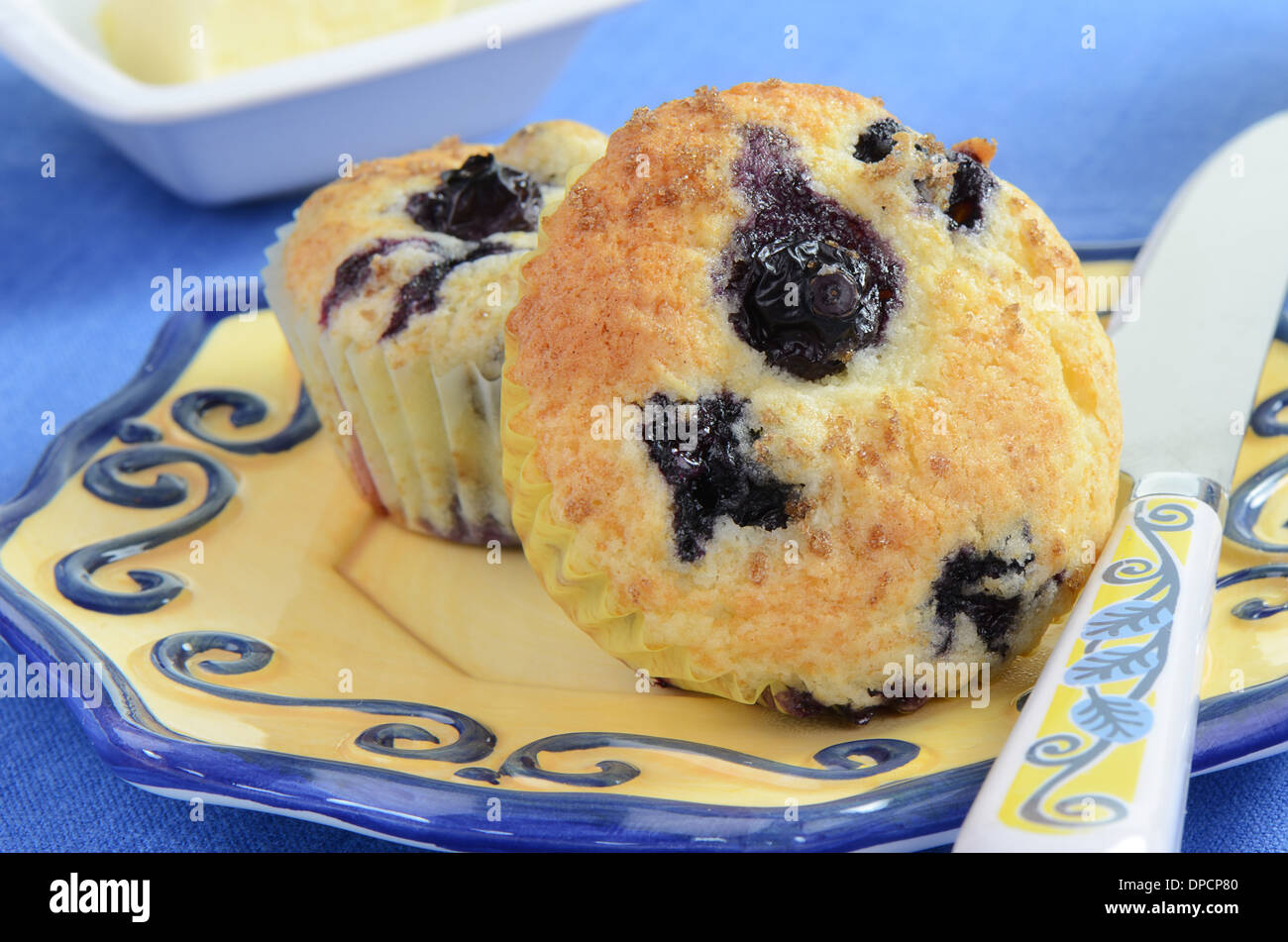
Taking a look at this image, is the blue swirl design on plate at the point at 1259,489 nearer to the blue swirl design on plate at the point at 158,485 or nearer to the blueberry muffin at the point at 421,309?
the blueberry muffin at the point at 421,309

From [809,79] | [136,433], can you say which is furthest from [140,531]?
[809,79]

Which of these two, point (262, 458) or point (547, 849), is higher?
point (262, 458)

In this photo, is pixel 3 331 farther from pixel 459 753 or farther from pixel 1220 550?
pixel 1220 550

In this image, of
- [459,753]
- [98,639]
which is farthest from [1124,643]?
→ [98,639]

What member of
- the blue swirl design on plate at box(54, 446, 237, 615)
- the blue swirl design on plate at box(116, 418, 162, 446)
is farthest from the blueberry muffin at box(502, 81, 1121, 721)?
the blue swirl design on plate at box(116, 418, 162, 446)

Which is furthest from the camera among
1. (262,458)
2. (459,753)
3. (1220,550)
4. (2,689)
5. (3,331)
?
(3,331)
